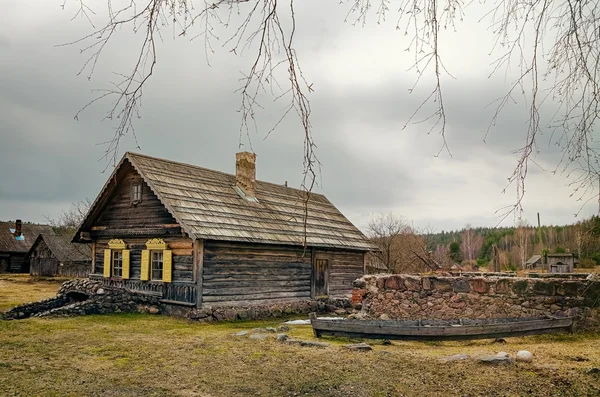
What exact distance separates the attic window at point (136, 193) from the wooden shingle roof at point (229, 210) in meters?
0.90

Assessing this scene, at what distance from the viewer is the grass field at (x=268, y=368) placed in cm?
749

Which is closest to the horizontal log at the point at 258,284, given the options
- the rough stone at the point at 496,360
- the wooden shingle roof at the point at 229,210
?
the wooden shingle roof at the point at 229,210

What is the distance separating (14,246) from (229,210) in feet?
139

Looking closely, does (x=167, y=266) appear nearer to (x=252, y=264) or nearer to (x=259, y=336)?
(x=252, y=264)

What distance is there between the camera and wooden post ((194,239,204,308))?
56.4ft

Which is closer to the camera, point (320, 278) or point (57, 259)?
point (320, 278)

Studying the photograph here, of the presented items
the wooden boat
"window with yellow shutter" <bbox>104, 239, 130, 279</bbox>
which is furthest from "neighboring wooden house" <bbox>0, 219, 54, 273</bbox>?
the wooden boat

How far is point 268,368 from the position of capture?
9.12 meters

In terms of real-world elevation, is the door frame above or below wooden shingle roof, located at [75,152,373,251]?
below

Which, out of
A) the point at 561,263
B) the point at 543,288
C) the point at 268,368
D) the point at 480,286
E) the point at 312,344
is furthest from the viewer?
the point at 561,263

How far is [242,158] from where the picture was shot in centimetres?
2291

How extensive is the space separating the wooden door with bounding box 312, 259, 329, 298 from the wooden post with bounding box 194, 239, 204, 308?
628cm

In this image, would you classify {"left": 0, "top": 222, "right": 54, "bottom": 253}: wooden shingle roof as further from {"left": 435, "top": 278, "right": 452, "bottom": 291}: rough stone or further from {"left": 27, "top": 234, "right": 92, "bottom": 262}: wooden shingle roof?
{"left": 435, "top": 278, "right": 452, "bottom": 291}: rough stone

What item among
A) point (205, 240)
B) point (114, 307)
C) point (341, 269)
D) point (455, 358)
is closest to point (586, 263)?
point (341, 269)
